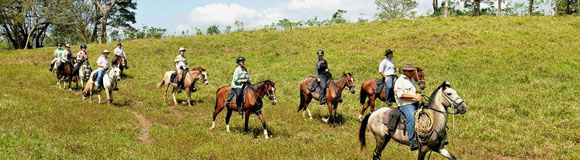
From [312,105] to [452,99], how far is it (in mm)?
11016

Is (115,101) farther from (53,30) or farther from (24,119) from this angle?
(53,30)

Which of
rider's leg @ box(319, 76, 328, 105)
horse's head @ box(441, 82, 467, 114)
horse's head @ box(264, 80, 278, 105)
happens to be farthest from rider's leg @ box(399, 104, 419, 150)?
rider's leg @ box(319, 76, 328, 105)

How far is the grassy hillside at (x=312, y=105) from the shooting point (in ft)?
33.9

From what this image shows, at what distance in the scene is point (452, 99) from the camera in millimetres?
7250

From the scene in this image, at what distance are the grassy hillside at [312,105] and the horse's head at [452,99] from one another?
2859mm

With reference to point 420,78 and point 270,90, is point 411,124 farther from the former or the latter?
point 420,78

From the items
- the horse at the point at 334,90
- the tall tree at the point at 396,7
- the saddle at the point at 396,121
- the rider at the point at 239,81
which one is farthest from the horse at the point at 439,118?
the tall tree at the point at 396,7

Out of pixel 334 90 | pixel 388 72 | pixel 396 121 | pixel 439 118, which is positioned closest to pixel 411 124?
pixel 396 121

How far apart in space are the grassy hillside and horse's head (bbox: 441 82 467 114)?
2.86 meters

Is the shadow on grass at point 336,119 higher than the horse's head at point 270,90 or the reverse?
the reverse

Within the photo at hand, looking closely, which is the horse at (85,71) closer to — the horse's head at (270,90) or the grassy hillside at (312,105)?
the grassy hillside at (312,105)

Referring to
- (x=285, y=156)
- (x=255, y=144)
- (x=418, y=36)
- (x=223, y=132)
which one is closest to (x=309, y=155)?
(x=285, y=156)

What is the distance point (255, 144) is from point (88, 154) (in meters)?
4.30

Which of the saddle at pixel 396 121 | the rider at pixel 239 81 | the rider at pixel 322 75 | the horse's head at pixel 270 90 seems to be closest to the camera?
the saddle at pixel 396 121
